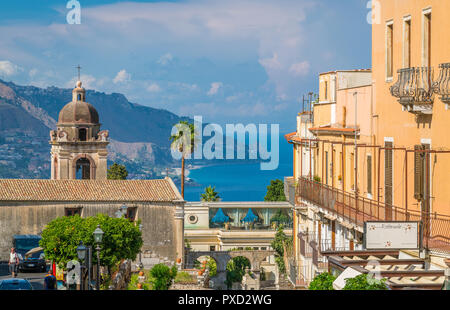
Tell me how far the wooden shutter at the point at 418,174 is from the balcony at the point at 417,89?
1.15 meters

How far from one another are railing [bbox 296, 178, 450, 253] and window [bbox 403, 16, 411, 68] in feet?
11.9

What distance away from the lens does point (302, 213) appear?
3512 centimetres

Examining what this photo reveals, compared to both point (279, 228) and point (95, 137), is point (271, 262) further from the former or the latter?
point (95, 137)

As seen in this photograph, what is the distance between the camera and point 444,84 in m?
17.4

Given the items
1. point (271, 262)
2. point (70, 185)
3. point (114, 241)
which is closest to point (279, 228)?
point (271, 262)

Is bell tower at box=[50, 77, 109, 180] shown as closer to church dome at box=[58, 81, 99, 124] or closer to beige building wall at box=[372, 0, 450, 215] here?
church dome at box=[58, 81, 99, 124]

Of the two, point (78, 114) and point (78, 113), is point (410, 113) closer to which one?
point (78, 114)

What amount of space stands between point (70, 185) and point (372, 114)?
30.6 metres

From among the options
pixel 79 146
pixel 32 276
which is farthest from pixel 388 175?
pixel 79 146

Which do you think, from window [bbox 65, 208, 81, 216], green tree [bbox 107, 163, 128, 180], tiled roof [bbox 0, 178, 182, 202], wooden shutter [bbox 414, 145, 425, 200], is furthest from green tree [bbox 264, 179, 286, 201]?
wooden shutter [bbox 414, 145, 425, 200]

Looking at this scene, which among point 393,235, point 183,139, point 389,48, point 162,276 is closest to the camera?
point 393,235

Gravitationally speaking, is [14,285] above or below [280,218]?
above

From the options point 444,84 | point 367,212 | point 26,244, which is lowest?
point 26,244

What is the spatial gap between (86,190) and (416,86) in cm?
3492
